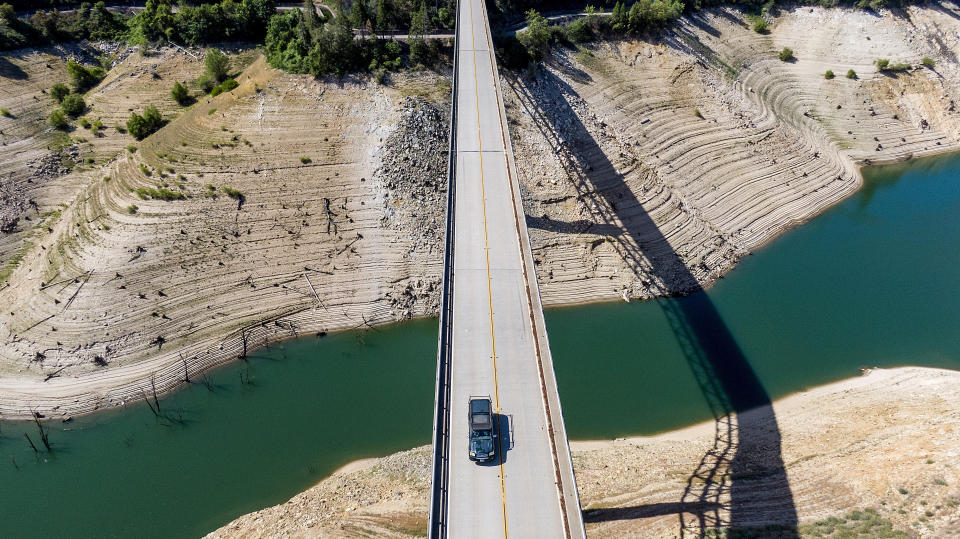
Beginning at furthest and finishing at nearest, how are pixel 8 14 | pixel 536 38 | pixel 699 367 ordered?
pixel 536 38, pixel 8 14, pixel 699 367

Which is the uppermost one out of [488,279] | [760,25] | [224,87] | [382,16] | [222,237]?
[760,25]

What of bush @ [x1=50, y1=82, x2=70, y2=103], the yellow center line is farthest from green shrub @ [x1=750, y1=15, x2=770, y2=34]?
bush @ [x1=50, y1=82, x2=70, y2=103]

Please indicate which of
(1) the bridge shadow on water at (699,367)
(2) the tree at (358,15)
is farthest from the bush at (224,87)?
(1) the bridge shadow on water at (699,367)

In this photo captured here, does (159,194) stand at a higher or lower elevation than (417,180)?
lower

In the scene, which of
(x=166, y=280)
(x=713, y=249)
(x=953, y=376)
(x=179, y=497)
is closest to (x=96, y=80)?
(x=166, y=280)

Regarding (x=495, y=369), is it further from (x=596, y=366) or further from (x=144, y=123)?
(x=144, y=123)

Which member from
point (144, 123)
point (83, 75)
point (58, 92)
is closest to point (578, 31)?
point (144, 123)

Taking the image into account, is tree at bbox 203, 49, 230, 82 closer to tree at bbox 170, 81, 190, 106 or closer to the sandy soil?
the sandy soil
